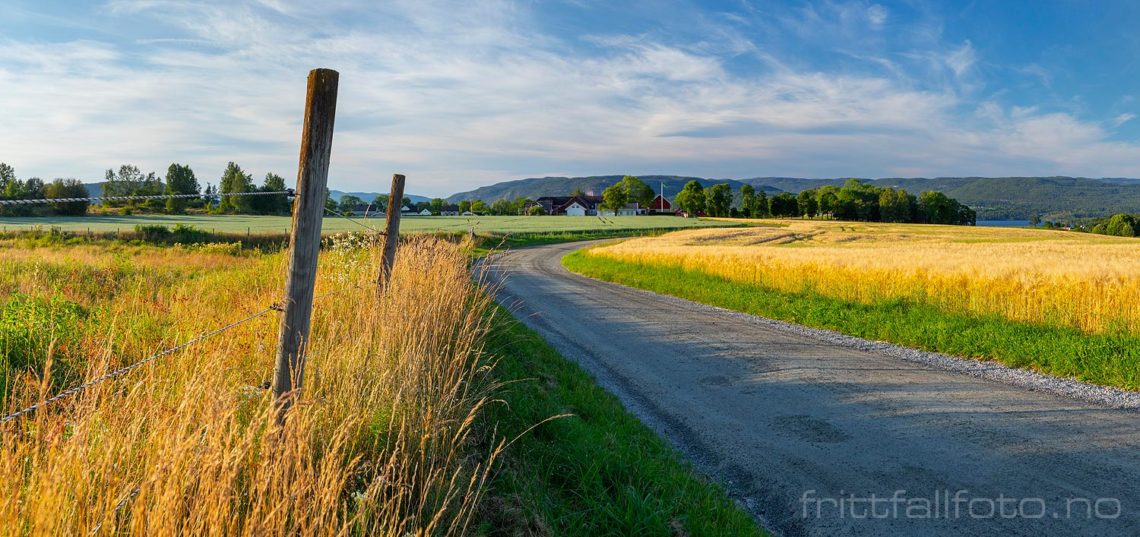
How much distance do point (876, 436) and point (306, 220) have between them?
6.01 meters

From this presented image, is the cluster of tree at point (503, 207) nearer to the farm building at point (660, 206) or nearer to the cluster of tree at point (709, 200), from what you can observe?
the farm building at point (660, 206)

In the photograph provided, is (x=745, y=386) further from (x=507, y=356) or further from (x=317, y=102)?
(x=317, y=102)

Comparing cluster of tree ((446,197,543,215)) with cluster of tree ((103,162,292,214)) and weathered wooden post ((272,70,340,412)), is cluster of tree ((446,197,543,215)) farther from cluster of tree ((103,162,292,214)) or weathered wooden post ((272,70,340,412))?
weathered wooden post ((272,70,340,412))

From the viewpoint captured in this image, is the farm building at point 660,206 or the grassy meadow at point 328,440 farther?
the farm building at point 660,206

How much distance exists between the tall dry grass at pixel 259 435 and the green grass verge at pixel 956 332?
8.48 metres

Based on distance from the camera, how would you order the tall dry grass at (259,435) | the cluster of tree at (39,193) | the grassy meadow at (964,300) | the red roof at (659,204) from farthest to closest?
the red roof at (659,204), the cluster of tree at (39,193), the grassy meadow at (964,300), the tall dry grass at (259,435)

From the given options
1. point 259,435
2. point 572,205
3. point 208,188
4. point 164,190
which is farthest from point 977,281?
point 572,205

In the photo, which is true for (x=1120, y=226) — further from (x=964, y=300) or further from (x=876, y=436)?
(x=876, y=436)

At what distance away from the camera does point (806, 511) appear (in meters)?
5.25

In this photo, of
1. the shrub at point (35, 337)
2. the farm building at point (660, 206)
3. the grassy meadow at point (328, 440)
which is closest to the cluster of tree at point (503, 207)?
the farm building at point (660, 206)

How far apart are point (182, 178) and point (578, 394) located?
377ft

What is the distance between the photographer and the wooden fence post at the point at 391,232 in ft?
25.1

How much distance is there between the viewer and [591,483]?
511cm

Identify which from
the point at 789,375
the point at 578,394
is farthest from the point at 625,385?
the point at 789,375
